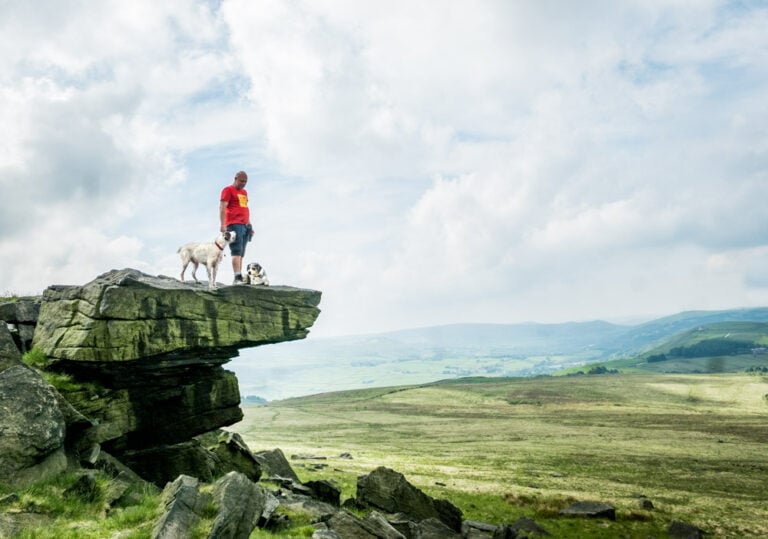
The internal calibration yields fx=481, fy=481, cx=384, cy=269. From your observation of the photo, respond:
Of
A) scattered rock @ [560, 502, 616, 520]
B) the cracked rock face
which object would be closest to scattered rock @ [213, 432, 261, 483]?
the cracked rock face

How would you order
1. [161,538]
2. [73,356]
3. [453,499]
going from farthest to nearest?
[453,499], [73,356], [161,538]

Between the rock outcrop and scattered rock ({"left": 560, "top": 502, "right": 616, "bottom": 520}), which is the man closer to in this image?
the rock outcrop

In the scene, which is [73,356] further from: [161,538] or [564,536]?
[564,536]

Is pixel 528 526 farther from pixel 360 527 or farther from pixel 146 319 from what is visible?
pixel 146 319

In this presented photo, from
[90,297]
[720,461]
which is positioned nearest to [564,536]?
[90,297]

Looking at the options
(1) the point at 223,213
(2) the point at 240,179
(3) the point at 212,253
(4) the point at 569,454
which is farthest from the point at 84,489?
(4) the point at 569,454

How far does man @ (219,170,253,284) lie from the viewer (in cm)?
3034

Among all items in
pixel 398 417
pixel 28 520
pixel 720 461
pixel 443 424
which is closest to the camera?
pixel 28 520

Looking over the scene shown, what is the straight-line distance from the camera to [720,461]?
72.8m

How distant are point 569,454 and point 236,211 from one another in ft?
250

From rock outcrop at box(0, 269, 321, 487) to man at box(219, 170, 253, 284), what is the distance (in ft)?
9.75

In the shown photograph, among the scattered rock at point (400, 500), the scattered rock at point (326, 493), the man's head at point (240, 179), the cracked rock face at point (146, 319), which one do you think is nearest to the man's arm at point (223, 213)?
the man's head at point (240, 179)

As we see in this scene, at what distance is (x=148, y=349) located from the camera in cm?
2669

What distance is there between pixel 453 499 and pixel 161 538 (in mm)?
34686
